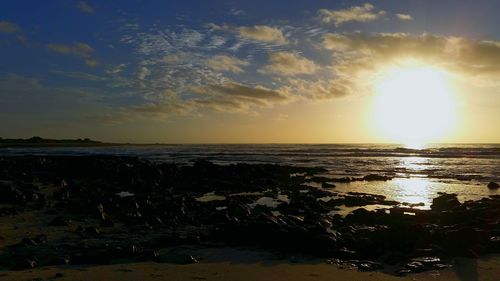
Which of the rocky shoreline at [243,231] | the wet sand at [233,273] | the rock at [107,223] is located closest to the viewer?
the wet sand at [233,273]

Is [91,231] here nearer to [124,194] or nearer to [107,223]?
[107,223]

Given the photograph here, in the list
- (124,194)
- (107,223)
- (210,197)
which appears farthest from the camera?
(210,197)

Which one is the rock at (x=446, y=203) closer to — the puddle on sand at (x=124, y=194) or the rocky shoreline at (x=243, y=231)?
the rocky shoreline at (x=243, y=231)

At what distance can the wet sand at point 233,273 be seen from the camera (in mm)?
8375

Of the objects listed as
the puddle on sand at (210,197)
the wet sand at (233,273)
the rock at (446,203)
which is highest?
the rock at (446,203)

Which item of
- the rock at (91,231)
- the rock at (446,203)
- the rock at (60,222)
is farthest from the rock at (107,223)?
the rock at (446,203)

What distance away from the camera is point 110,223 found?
1380cm

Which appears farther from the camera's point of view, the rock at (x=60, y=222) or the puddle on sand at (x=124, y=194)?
the puddle on sand at (x=124, y=194)

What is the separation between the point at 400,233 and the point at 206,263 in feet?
15.9

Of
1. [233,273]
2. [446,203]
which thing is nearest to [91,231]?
[233,273]

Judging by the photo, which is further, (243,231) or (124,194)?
(124,194)

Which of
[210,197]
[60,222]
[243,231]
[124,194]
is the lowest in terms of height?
[210,197]

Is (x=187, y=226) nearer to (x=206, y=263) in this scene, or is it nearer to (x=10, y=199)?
(x=206, y=263)

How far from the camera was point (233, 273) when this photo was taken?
891 centimetres
